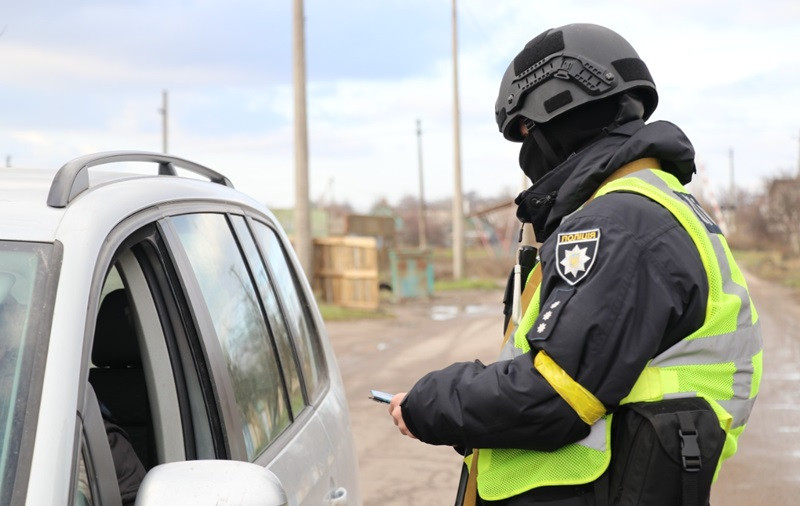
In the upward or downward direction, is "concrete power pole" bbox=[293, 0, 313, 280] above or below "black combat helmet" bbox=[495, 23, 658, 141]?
above

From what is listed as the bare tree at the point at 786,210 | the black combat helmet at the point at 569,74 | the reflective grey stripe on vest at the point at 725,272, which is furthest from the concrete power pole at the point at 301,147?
the bare tree at the point at 786,210

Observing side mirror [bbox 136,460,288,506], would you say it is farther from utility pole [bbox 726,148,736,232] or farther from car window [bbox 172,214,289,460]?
utility pole [bbox 726,148,736,232]

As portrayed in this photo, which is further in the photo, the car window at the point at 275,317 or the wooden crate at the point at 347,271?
the wooden crate at the point at 347,271

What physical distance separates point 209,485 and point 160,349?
67cm

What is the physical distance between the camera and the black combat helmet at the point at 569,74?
97.5 inches

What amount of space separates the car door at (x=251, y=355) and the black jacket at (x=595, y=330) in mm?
411

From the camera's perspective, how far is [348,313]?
18547 mm

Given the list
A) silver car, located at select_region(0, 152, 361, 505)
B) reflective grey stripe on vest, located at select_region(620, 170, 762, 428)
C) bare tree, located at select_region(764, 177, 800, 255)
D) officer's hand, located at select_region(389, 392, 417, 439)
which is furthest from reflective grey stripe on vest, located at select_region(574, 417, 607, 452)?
bare tree, located at select_region(764, 177, 800, 255)

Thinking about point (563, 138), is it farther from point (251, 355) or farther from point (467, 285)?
point (467, 285)

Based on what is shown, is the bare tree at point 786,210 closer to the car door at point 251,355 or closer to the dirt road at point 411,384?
the dirt road at point 411,384

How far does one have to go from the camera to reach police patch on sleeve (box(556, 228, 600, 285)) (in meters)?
2.13

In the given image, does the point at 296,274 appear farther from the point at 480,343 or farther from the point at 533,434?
the point at 480,343

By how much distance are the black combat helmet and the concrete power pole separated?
16.5 meters

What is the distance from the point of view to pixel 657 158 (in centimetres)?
241
